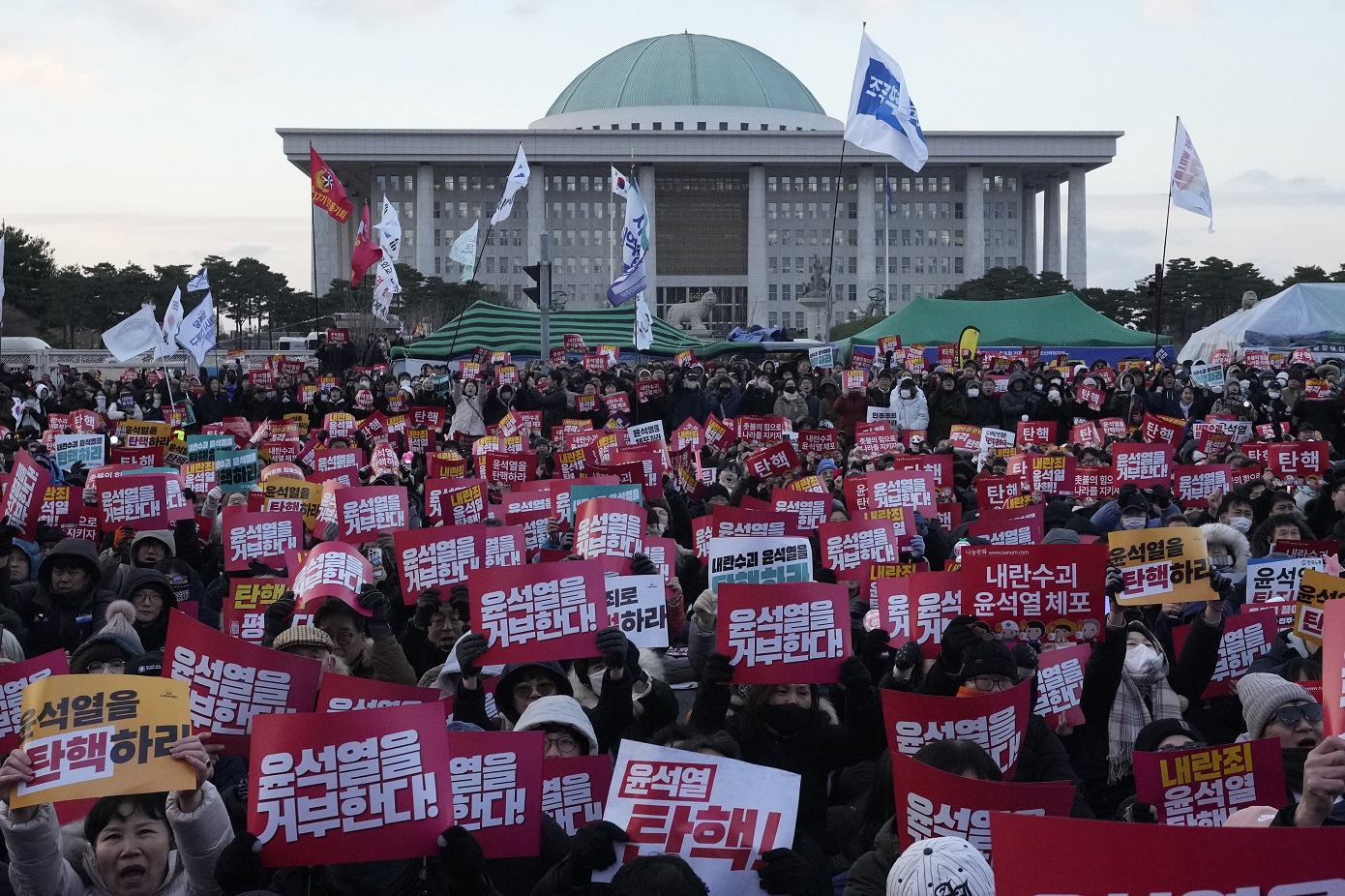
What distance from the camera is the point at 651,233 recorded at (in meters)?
98.8

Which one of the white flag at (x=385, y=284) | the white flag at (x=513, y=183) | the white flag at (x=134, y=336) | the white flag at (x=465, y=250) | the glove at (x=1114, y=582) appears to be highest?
the white flag at (x=513, y=183)

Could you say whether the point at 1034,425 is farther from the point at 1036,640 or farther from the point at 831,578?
the point at 1036,640

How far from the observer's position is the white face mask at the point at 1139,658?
17.0 ft

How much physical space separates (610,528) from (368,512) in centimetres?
182

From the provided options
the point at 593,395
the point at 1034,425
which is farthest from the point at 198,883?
the point at 593,395

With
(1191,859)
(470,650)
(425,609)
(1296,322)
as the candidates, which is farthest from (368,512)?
(1296,322)

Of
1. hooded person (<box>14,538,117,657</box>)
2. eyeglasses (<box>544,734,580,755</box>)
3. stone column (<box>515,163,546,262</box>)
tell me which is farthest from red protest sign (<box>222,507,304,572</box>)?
stone column (<box>515,163,546,262</box>)

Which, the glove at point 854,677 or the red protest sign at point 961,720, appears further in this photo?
the glove at point 854,677

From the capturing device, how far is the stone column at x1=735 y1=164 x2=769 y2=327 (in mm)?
100938

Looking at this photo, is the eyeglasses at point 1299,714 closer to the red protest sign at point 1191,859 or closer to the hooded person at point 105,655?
the red protest sign at point 1191,859

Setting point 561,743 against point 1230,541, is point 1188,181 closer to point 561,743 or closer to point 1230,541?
point 1230,541

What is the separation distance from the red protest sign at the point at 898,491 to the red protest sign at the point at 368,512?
3.04 metres

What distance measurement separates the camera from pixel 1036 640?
5.64 m

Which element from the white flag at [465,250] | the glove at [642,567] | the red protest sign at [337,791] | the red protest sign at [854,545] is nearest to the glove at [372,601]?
the glove at [642,567]
